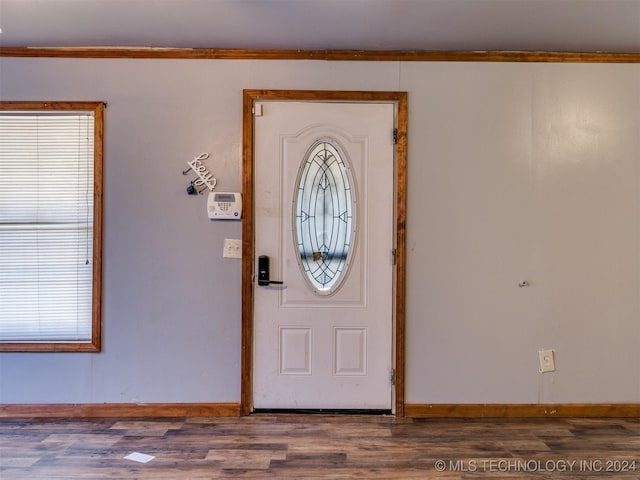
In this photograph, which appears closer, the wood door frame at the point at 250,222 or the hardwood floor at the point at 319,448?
the hardwood floor at the point at 319,448

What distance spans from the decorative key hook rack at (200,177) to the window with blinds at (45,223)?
0.70 metres

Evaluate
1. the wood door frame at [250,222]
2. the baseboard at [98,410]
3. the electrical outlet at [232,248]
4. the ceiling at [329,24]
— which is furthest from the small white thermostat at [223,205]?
the baseboard at [98,410]

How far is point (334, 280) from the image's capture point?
9.20 feet

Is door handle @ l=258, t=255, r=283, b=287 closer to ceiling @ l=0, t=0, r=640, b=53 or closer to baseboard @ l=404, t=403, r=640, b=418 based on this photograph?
baseboard @ l=404, t=403, r=640, b=418

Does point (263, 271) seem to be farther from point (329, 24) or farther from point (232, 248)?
point (329, 24)

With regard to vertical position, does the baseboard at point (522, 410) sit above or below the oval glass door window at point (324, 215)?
below

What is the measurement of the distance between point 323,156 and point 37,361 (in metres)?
2.38

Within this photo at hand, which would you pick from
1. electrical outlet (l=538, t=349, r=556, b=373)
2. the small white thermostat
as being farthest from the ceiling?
electrical outlet (l=538, t=349, r=556, b=373)

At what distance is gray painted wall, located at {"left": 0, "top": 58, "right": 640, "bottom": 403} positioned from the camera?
9.02 ft

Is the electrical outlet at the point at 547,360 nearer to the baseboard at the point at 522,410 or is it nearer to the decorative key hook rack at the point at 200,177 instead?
the baseboard at the point at 522,410

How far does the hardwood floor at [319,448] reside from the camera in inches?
83.8

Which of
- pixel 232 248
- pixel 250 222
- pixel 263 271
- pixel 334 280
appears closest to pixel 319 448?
pixel 334 280

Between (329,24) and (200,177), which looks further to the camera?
(200,177)

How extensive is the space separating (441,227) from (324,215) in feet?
2.64
